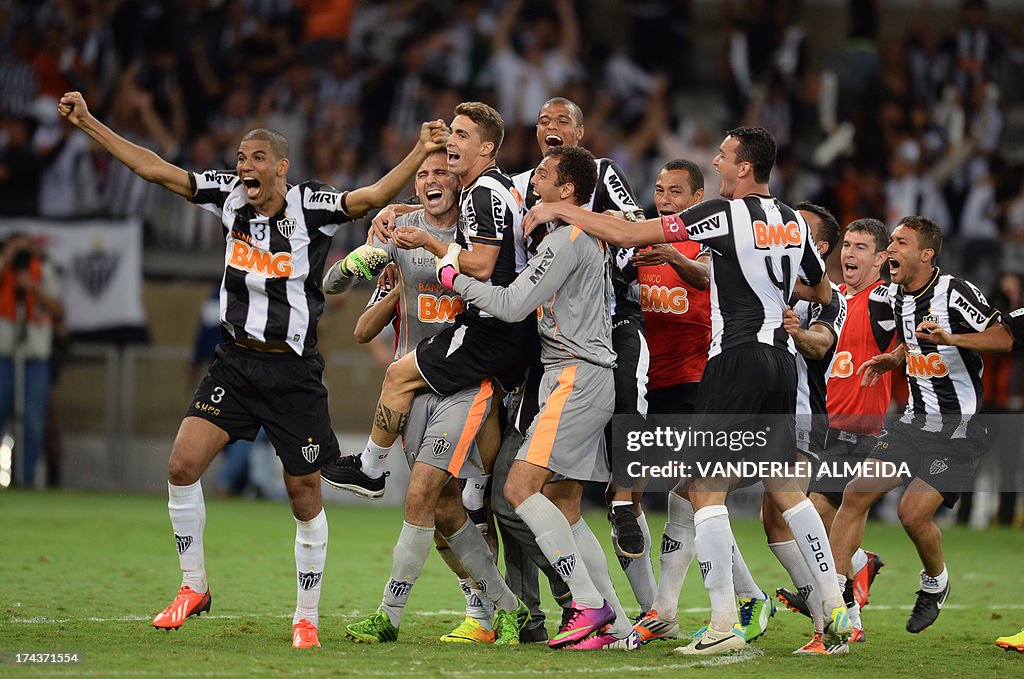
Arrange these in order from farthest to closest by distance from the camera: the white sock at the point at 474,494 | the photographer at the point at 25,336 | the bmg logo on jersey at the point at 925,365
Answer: the photographer at the point at 25,336 < the bmg logo on jersey at the point at 925,365 < the white sock at the point at 474,494

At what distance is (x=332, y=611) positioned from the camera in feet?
29.1

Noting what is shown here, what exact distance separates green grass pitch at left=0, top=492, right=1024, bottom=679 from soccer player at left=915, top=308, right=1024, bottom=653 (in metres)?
1.24

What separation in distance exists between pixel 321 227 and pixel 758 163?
2398 millimetres

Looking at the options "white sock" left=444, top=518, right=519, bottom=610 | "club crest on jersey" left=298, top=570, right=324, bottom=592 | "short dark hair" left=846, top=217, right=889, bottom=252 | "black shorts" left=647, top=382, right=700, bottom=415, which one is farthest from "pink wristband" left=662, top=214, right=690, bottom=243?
"club crest on jersey" left=298, top=570, right=324, bottom=592

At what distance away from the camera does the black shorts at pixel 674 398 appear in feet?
28.0

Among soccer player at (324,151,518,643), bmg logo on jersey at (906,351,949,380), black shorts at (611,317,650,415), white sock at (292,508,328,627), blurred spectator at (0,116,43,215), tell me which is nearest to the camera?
white sock at (292,508,328,627)

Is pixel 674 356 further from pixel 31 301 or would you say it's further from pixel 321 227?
pixel 31 301

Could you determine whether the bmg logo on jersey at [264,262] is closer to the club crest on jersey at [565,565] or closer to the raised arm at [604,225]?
the raised arm at [604,225]

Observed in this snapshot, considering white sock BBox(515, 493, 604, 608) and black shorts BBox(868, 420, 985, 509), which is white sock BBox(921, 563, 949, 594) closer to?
black shorts BBox(868, 420, 985, 509)

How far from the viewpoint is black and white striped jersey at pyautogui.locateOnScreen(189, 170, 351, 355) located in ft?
25.2

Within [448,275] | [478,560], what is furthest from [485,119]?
[478,560]

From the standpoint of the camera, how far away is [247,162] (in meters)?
7.61

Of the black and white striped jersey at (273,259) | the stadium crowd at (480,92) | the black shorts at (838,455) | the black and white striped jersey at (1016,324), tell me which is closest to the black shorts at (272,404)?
the black and white striped jersey at (273,259)

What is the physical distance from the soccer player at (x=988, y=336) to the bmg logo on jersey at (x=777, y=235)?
3.83ft
